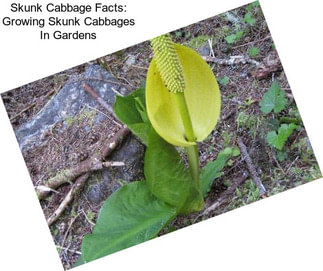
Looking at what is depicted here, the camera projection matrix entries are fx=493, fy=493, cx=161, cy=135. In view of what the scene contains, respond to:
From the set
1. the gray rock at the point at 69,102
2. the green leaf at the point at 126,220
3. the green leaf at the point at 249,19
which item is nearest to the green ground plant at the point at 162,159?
the green leaf at the point at 126,220

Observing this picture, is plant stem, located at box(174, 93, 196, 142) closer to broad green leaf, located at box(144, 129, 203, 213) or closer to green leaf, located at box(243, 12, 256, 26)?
broad green leaf, located at box(144, 129, 203, 213)

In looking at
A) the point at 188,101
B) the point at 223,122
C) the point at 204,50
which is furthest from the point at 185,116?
the point at 204,50

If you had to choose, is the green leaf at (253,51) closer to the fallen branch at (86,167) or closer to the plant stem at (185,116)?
the plant stem at (185,116)

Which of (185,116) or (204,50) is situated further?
(204,50)

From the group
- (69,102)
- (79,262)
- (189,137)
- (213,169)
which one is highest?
(69,102)

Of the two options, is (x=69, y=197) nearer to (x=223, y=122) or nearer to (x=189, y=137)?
(x=189, y=137)

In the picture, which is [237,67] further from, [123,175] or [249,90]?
[123,175]
